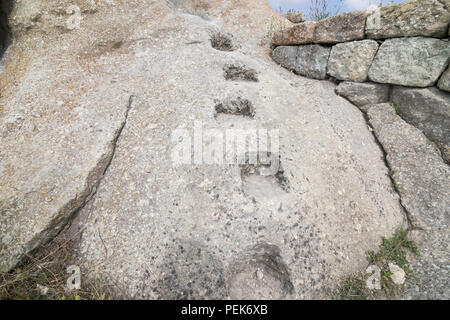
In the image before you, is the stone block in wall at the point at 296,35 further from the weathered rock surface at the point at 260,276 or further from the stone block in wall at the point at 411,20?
the weathered rock surface at the point at 260,276

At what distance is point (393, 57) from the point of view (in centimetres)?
372

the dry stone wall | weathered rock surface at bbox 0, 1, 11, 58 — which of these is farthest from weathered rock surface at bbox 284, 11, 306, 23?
weathered rock surface at bbox 0, 1, 11, 58

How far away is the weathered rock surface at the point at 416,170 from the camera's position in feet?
10.0

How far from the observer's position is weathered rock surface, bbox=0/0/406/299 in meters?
2.40

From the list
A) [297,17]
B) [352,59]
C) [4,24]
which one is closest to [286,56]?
[352,59]

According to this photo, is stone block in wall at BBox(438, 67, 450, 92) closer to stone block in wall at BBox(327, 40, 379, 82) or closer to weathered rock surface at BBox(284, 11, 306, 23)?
stone block in wall at BBox(327, 40, 379, 82)

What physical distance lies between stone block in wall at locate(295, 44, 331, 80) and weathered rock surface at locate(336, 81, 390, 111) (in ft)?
1.85

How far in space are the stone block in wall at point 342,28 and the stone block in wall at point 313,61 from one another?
0.56ft

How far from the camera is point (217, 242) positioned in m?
2.40

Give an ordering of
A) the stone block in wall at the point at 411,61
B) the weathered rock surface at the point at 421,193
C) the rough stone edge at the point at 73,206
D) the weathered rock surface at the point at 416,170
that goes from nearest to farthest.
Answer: the rough stone edge at the point at 73,206
the weathered rock surface at the point at 421,193
the weathered rock surface at the point at 416,170
the stone block in wall at the point at 411,61

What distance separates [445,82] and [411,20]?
3.61 feet

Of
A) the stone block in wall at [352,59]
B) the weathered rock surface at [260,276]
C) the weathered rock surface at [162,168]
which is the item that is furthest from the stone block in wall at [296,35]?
the weathered rock surface at [260,276]

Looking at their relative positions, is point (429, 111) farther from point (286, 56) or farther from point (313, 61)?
point (286, 56)

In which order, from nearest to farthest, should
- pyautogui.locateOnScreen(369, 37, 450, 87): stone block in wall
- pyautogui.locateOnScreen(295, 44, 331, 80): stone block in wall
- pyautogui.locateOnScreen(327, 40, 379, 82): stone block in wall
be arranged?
1. pyautogui.locateOnScreen(369, 37, 450, 87): stone block in wall
2. pyautogui.locateOnScreen(327, 40, 379, 82): stone block in wall
3. pyautogui.locateOnScreen(295, 44, 331, 80): stone block in wall
